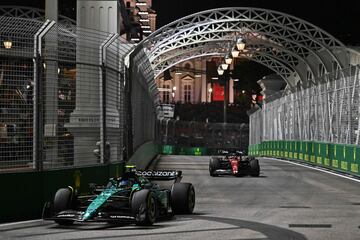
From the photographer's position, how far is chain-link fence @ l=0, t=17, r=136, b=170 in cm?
1355

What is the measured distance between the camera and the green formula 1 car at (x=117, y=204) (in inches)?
491

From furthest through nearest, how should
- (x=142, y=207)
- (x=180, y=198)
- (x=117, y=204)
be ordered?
1. (x=180, y=198)
2. (x=117, y=204)
3. (x=142, y=207)

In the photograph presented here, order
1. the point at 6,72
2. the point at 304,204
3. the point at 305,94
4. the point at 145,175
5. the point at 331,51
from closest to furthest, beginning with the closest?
the point at 6,72
the point at 145,175
the point at 304,204
the point at 305,94
the point at 331,51

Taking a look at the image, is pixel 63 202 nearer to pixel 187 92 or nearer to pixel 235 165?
pixel 235 165

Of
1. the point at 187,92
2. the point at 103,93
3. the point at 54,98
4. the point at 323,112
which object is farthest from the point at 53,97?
the point at 187,92

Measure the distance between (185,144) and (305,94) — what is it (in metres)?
33.9

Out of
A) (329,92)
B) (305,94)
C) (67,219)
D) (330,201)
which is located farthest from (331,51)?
(67,219)

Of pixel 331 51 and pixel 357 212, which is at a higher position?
pixel 331 51

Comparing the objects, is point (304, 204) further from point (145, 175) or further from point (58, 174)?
point (58, 174)

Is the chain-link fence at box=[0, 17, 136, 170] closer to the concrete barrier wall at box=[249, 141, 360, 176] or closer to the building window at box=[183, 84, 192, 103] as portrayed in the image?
the concrete barrier wall at box=[249, 141, 360, 176]

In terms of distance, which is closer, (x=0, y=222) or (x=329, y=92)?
(x=0, y=222)

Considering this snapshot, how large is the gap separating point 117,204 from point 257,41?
4050cm

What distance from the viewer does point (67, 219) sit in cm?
1250

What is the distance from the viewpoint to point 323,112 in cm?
3412
